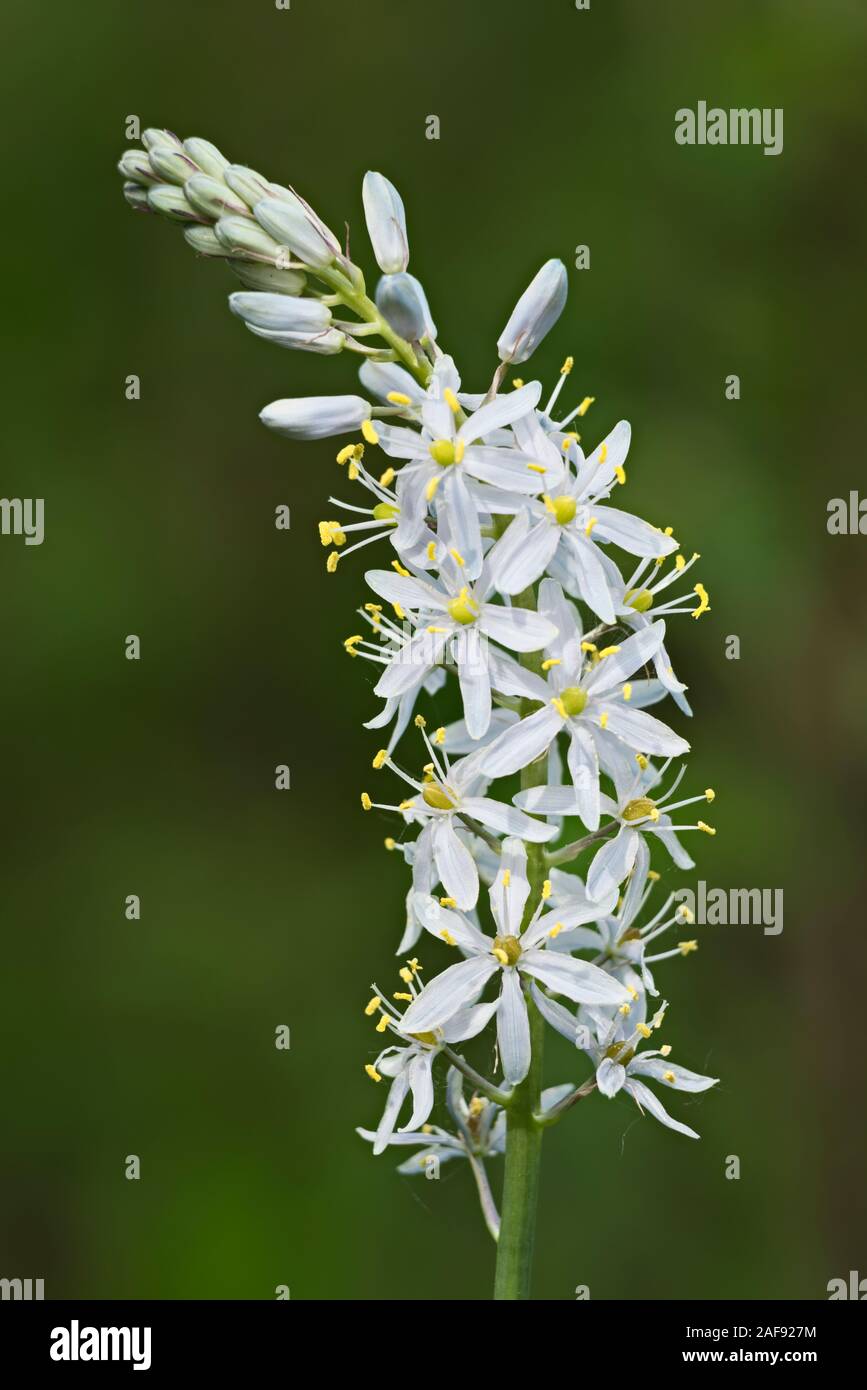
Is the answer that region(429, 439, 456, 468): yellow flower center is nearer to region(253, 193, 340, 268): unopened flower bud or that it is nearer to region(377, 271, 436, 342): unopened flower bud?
region(377, 271, 436, 342): unopened flower bud

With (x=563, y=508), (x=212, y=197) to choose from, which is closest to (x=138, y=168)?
(x=212, y=197)

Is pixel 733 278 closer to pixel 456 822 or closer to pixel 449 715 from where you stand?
pixel 449 715

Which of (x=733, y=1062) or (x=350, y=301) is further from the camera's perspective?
(x=733, y=1062)

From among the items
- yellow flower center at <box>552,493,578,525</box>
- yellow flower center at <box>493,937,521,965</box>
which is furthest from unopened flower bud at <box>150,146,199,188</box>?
yellow flower center at <box>493,937,521,965</box>

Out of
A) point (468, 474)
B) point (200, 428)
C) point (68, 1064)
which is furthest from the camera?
point (200, 428)

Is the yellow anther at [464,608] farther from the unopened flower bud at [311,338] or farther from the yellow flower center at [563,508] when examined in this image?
the unopened flower bud at [311,338]

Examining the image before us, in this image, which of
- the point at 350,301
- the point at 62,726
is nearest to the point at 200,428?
the point at 62,726
